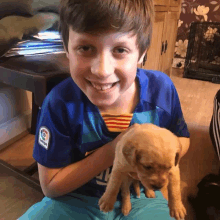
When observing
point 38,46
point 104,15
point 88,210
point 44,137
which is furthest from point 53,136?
point 38,46

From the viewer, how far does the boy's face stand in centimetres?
55

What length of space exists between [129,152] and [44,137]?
311mm

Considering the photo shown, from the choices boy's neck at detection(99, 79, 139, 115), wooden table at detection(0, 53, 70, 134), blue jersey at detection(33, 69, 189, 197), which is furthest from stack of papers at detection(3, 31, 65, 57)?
boy's neck at detection(99, 79, 139, 115)

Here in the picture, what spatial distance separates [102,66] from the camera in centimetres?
54

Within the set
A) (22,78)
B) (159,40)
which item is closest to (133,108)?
(22,78)

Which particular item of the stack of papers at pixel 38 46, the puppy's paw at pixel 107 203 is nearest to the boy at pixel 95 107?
the puppy's paw at pixel 107 203

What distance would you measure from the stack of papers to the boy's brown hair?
434 millimetres

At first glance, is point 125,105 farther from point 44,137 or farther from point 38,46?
point 38,46

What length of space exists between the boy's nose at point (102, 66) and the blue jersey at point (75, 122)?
154 mm

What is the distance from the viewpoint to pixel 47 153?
68 cm

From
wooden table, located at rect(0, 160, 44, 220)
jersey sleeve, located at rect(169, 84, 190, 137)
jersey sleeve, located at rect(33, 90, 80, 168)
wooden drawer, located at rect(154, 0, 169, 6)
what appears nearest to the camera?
jersey sleeve, located at rect(33, 90, 80, 168)

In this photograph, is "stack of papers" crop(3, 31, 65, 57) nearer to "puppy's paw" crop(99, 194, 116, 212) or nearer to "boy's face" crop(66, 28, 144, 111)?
"boy's face" crop(66, 28, 144, 111)

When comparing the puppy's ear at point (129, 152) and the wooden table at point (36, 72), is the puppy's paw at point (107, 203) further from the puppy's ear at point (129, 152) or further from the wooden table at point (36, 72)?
the wooden table at point (36, 72)

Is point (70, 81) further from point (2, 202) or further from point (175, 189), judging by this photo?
point (2, 202)
